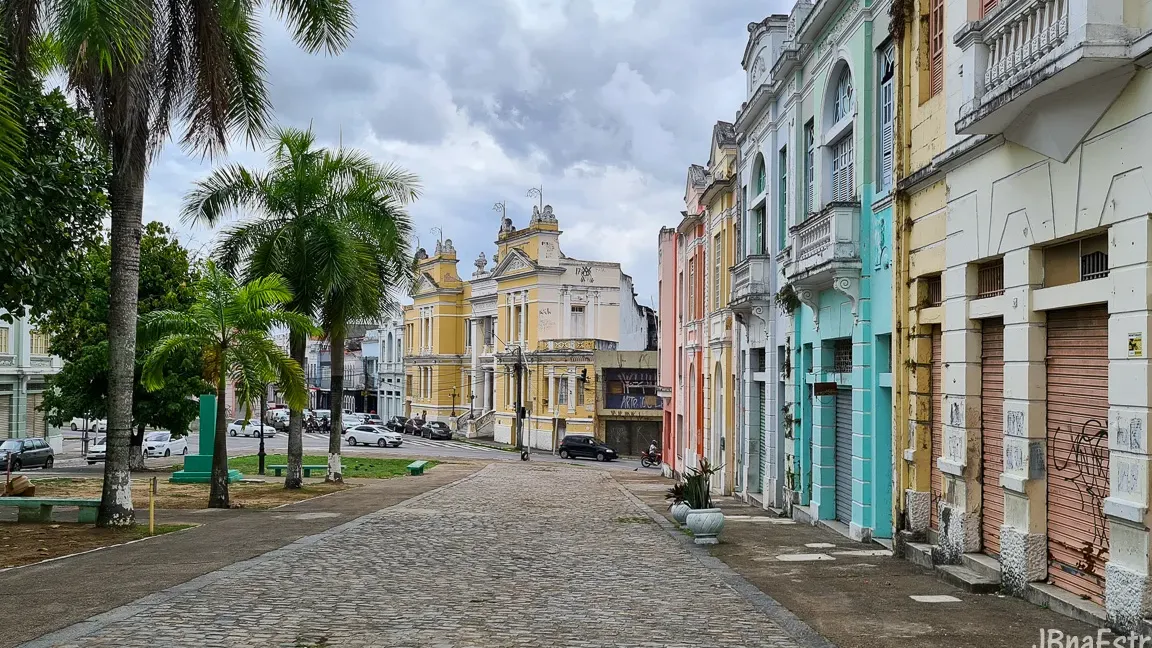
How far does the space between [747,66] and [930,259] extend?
12453 millimetres

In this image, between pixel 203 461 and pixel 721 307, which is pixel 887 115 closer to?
pixel 721 307

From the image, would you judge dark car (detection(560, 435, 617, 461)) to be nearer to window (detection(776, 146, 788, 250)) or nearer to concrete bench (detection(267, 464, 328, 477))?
concrete bench (detection(267, 464, 328, 477))

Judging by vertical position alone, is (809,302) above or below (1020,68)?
below

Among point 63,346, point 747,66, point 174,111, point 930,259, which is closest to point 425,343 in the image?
point 63,346

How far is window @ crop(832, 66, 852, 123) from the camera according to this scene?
16719 mm

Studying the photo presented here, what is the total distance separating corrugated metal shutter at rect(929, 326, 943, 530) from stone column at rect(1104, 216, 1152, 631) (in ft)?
14.1

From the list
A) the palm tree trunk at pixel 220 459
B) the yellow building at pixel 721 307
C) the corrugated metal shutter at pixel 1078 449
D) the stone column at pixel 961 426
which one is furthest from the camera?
the yellow building at pixel 721 307

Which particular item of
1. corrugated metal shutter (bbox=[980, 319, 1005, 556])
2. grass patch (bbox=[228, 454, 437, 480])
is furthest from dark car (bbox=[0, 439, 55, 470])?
corrugated metal shutter (bbox=[980, 319, 1005, 556])

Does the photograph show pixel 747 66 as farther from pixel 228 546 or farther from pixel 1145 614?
pixel 1145 614

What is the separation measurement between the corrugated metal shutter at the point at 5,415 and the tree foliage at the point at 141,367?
13.1 metres

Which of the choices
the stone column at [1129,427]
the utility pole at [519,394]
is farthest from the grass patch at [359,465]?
the stone column at [1129,427]

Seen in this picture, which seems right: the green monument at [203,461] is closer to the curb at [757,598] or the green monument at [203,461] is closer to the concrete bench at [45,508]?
the concrete bench at [45,508]

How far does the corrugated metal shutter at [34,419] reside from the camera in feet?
152

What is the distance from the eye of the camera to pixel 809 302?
17625mm
